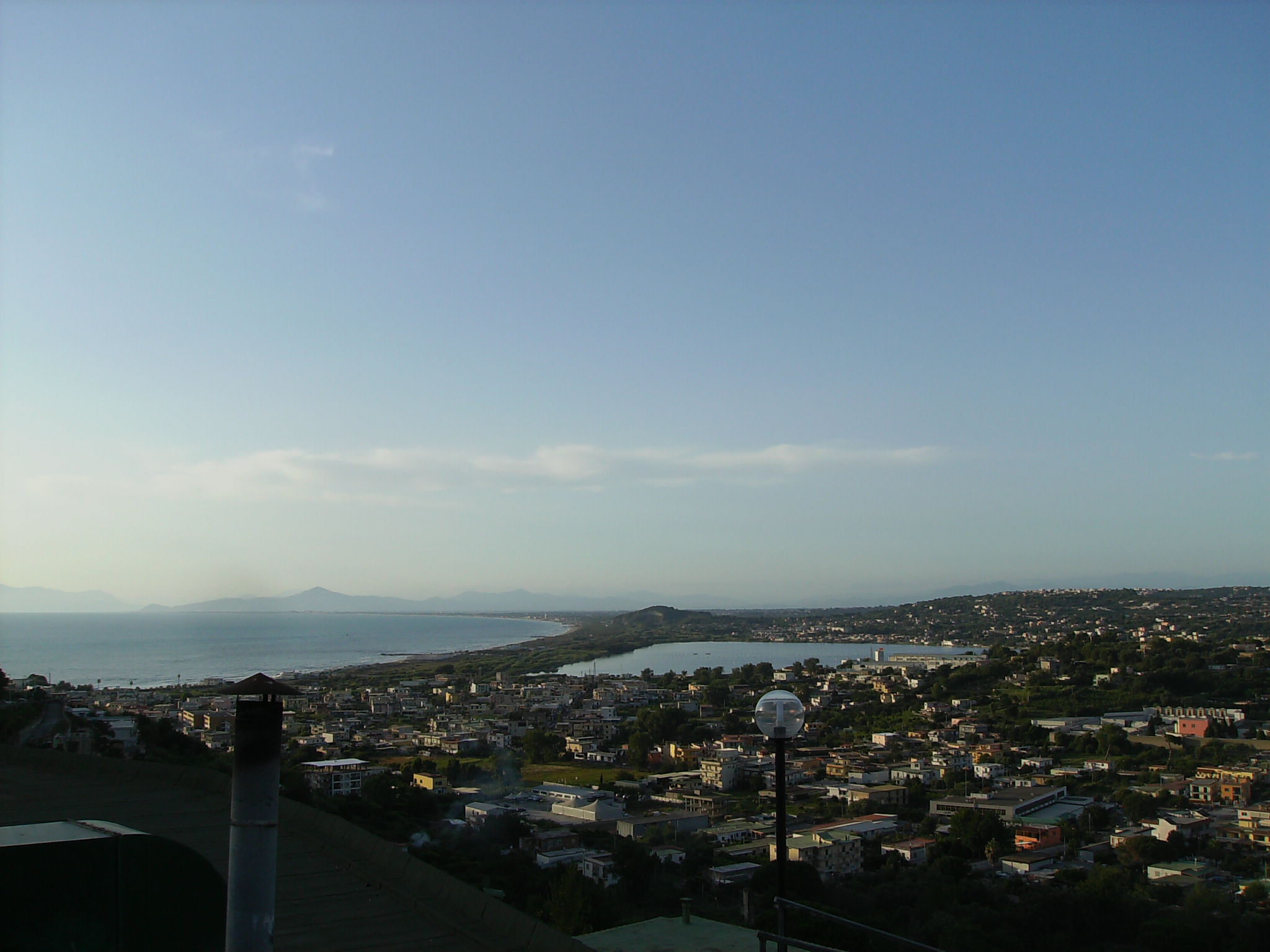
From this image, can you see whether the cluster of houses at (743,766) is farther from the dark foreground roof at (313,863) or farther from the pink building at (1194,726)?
the dark foreground roof at (313,863)

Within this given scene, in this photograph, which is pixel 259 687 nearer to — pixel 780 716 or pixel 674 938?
pixel 780 716

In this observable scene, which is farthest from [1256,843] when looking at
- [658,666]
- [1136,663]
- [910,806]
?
[658,666]

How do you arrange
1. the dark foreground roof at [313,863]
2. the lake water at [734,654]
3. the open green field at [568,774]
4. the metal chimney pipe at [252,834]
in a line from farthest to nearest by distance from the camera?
the lake water at [734,654]
the open green field at [568,774]
the dark foreground roof at [313,863]
the metal chimney pipe at [252,834]

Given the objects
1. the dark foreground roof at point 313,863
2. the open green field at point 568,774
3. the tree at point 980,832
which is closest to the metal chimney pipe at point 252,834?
the dark foreground roof at point 313,863

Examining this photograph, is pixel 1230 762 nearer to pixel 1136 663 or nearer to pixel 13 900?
pixel 1136 663

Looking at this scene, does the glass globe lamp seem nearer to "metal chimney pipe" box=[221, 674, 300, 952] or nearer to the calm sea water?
"metal chimney pipe" box=[221, 674, 300, 952]

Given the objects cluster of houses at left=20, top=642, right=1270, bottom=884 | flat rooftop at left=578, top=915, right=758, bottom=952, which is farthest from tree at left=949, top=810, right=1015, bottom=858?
flat rooftop at left=578, top=915, right=758, bottom=952
